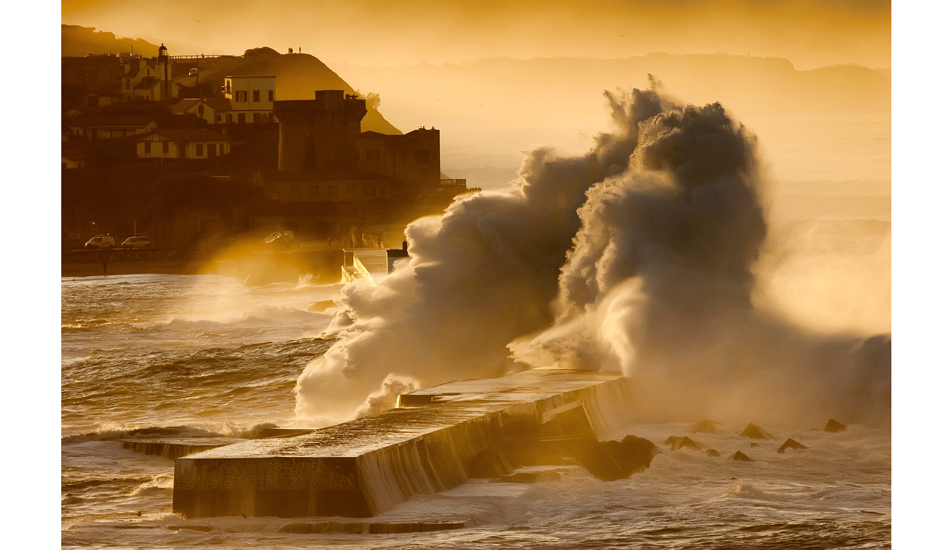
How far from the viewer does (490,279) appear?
13.6m

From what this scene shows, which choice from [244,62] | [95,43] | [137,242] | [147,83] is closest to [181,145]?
[137,242]

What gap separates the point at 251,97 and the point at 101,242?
5631 millimetres

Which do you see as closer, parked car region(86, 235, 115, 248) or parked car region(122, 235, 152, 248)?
parked car region(86, 235, 115, 248)

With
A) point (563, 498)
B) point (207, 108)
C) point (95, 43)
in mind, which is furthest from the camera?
point (207, 108)

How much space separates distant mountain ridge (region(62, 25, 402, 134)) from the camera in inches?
672

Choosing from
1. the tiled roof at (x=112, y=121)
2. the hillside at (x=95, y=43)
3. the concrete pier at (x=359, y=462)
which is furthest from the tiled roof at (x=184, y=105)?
the concrete pier at (x=359, y=462)

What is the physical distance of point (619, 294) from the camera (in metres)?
11.9

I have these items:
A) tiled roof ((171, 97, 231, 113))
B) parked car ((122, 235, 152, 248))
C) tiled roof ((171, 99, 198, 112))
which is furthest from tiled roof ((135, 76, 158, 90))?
parked car ((122, 235, 152, 248))

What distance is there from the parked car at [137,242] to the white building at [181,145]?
2325 mm

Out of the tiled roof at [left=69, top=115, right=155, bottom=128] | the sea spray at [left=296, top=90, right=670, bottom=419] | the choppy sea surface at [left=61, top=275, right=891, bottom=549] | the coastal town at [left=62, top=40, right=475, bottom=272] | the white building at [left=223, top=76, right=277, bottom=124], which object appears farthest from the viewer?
the tiled roof at [left=69, top=115, right=155, bottom=128]

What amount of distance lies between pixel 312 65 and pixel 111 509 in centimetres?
1021

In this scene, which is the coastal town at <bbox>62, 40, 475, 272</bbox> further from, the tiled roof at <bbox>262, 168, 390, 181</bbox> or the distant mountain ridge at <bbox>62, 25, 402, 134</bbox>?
the distant mountain ridge at <bbox>62, 25, 402, 134</bbox>

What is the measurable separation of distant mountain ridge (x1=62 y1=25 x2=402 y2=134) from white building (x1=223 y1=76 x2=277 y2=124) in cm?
48

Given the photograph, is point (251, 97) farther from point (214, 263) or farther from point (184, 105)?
point (214, 263)
